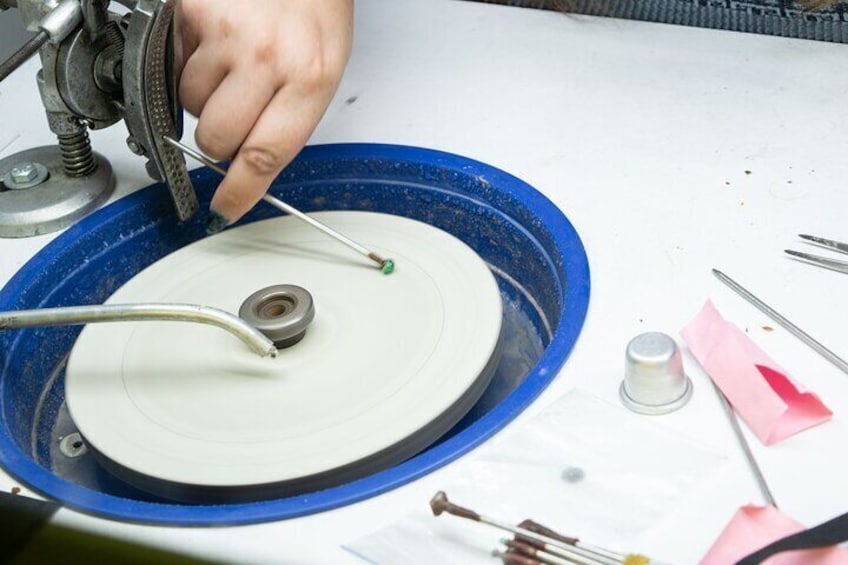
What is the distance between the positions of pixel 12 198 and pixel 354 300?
481 millimetres

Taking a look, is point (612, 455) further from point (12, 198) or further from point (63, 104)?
point (12, 198)

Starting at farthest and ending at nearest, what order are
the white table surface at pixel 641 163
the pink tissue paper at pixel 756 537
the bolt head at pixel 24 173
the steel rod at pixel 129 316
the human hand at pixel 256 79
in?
1. the bolt head at pixel 24 173
2. the human hand at pixel 256 79
3. the steel rod at pixel 129 316
4. the white table surface at pixel 641 163
5. the pink tissue paper at pixel 756 537

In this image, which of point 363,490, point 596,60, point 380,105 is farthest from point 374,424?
point 596,60

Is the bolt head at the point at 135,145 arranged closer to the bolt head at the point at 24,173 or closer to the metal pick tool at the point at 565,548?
the bolt head at the point at 24,173

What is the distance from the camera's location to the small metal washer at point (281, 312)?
108cm

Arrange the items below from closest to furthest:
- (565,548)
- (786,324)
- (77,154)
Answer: (565,548)
(786,324)
(77,154)

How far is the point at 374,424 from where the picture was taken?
0.99 metres

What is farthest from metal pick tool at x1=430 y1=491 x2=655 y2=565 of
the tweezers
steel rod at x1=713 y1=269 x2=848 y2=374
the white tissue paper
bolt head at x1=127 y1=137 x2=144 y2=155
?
bolt head at x1=127 y1=137 x2=144 y2=155

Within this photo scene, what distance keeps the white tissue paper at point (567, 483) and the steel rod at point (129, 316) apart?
282 millimetres

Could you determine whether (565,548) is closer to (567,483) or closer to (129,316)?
(567,483)

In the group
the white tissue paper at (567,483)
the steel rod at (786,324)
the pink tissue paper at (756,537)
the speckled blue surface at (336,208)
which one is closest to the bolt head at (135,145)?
the speckled blue surface at (336,208)

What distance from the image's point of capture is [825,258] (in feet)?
3.40

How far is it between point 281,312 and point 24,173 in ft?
1.46

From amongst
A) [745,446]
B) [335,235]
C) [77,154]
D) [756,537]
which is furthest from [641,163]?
[77,154]
